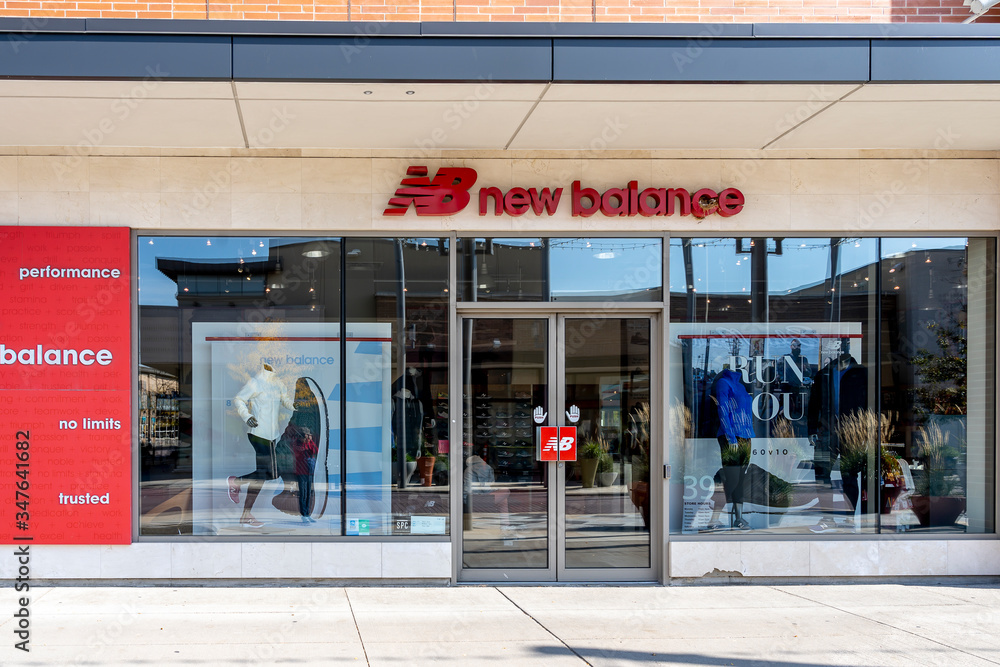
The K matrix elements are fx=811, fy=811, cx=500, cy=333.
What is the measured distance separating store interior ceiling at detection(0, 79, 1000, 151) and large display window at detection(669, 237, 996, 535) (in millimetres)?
1226

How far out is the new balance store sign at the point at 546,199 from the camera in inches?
311

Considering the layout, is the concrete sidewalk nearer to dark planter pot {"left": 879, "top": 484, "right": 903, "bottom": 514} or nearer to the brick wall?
dark planter pot {"left": 879, "top": 484, "right": 903, "bottom": 514}

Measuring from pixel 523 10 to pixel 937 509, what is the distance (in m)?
6.48

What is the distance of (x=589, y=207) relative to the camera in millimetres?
8023

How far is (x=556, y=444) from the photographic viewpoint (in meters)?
8.10

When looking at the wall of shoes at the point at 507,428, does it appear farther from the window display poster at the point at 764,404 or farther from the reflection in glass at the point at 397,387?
the window display poster at the point at 764,404

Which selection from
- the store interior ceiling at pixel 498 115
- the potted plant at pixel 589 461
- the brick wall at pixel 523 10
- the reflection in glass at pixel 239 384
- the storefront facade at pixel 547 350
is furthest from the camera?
the potted plant at pixel 589 461

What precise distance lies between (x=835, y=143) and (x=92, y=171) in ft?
23.5

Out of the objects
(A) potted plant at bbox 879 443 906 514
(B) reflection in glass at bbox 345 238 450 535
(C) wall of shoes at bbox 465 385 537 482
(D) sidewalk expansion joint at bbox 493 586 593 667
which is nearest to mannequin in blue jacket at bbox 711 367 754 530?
(A) potted plant at bbox 879 443 906 514

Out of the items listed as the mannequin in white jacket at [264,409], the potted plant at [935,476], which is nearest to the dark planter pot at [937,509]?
the potted plant at [935,476]

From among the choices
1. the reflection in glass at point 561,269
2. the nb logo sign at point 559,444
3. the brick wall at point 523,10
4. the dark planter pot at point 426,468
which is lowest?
the dark planter pot at point 426,468

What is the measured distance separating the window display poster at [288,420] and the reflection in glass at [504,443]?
839mm

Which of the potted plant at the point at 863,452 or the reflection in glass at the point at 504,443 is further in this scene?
the potted plant at the point at 863,452

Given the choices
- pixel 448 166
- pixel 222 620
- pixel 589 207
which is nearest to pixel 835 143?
pixel 589 207
